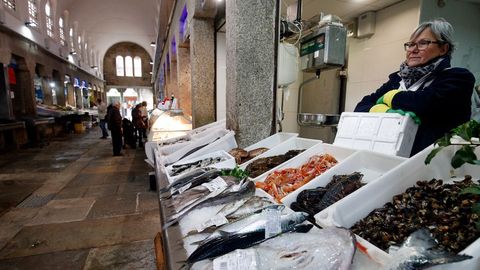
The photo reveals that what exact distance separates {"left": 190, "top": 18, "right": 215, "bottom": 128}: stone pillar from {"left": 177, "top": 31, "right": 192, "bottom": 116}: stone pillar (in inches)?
94.6

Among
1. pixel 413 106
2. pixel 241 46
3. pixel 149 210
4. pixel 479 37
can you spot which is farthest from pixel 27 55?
pixel 479 37

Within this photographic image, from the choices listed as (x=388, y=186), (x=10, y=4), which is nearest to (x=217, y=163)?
(x=388, y=186)

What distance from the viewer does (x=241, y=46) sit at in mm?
3078

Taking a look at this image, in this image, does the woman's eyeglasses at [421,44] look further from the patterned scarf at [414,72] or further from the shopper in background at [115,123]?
the shopper in background at [115,123]

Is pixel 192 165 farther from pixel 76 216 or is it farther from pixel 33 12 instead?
pixel 33 12

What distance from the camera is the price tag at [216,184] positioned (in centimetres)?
172

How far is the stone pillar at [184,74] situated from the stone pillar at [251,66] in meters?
4.87

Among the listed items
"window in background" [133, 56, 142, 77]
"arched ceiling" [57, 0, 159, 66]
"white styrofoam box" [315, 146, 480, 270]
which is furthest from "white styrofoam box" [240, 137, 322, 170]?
"window in background" [133, 56, 142, 77]

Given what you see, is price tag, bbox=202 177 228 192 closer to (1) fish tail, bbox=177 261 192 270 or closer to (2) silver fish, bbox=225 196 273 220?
(2) silver fish, bbox=225 196 273 220

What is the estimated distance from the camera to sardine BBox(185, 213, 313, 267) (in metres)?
1.01

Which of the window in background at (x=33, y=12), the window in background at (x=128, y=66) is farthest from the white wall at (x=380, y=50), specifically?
the window in background at (x=128, y=66)

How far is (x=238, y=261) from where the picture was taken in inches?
36.5

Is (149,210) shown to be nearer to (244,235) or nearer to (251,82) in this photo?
(251,82)

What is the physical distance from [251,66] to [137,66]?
38.8 m
